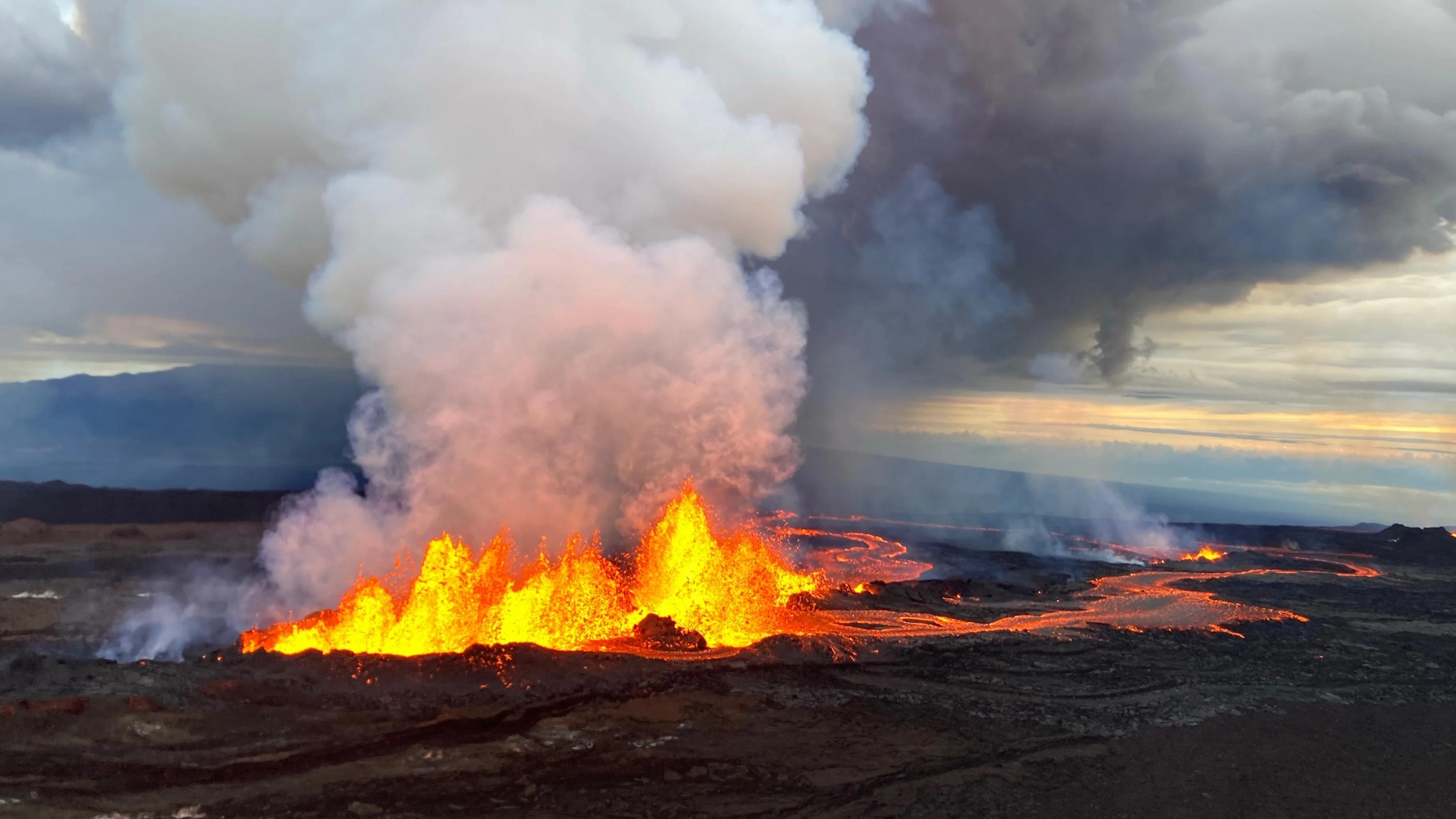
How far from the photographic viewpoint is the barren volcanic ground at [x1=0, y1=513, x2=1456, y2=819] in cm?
1369

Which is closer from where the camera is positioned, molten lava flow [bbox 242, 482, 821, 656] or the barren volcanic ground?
the barren volcanic ground

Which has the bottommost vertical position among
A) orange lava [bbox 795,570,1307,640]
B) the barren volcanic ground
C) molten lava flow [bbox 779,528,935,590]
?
the barren volcanic ground

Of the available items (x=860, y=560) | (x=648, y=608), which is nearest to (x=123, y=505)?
(x=648, y=608)

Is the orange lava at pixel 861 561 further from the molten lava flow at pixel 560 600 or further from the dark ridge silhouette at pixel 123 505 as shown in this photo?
the dark ridge silhouette at pixel 123 505

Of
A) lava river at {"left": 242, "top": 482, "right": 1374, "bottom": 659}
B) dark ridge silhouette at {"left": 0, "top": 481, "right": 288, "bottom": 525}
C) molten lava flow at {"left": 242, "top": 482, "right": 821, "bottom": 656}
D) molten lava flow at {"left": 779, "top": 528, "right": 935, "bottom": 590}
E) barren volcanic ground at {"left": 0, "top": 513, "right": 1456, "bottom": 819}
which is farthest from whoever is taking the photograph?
dark ridge silhouette at {"left": 0, "top": 481, "right": 288, "bottom": 525}

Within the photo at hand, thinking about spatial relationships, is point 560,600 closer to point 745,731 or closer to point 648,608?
point 648,608

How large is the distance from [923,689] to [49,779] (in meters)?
17.4

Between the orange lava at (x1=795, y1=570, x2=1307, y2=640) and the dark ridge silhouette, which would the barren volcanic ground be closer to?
the orange lava at (x1=795, y1=570, x2=1307, y2=640)

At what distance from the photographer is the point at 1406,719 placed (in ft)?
66.4

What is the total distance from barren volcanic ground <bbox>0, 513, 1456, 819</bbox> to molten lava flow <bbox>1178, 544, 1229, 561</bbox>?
3517 centimetres

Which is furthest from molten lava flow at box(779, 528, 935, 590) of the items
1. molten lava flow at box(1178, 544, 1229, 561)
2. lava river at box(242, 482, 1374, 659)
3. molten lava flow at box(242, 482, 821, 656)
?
molten lava flow at box(1178, 544, 1229, 561)

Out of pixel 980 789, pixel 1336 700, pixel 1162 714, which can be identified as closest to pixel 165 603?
pixel 980 789

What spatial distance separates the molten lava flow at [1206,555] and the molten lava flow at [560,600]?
40.7 m

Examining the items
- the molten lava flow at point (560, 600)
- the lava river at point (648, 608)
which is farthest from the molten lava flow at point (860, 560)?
the molten lava flow at point (560, 600)
